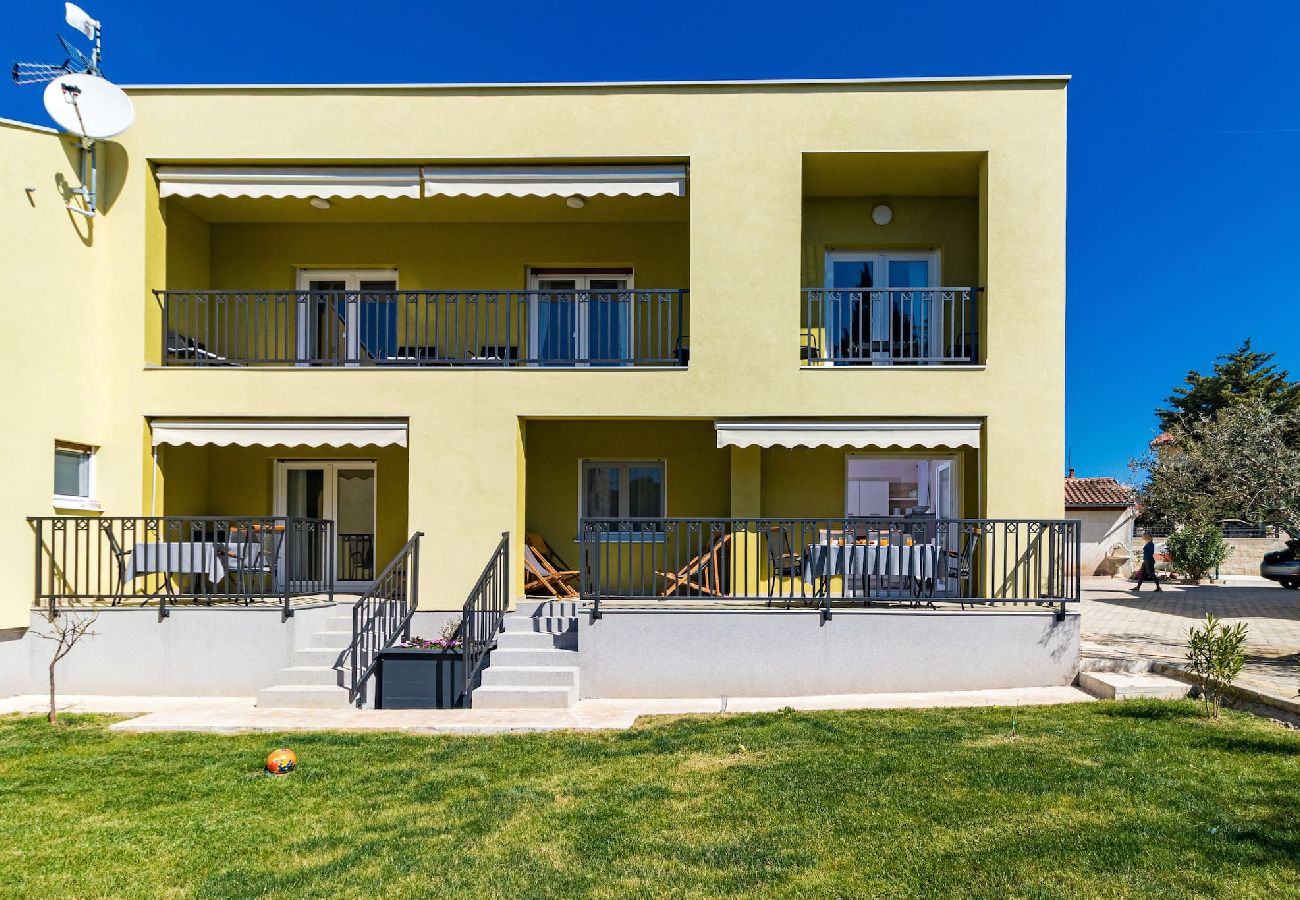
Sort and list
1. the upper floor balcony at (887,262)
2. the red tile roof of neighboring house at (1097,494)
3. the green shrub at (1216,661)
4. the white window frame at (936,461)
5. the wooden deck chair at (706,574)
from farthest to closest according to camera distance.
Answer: the red tile roof of neighboring house at (1097,494) → the white window frame at (936,461) → the upper floor balcony at (887,262) → the wooden deck chair at (706,574) → the green shrub at (1216,661)

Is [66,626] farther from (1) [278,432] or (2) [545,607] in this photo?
(2) [545,607]

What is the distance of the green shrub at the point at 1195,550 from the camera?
104 ft

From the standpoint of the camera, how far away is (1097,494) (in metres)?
38.2

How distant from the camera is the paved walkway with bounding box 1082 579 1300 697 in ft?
39.3

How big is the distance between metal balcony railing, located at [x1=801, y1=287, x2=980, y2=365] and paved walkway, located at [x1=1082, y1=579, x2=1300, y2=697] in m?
5.16

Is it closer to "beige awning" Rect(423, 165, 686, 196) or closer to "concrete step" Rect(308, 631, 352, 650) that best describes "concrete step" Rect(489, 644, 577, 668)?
"concrete step" Rect(308, 631, 352, 650)

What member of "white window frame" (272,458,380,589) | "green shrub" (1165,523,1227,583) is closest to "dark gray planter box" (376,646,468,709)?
"white window frame" (272,458,380,589)

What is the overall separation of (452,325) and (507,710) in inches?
285

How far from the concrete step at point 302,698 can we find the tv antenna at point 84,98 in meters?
7.57

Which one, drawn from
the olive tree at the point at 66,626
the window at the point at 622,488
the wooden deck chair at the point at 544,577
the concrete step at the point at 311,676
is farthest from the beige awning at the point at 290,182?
the concrete step at the point at 311,676

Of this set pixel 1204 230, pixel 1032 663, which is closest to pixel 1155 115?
pixel 1204 230

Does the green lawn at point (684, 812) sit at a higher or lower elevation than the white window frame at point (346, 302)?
lower

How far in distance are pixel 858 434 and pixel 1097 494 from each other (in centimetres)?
3022

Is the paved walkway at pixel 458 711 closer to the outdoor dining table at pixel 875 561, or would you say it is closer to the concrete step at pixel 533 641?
the concrete step at pixel 533 641
